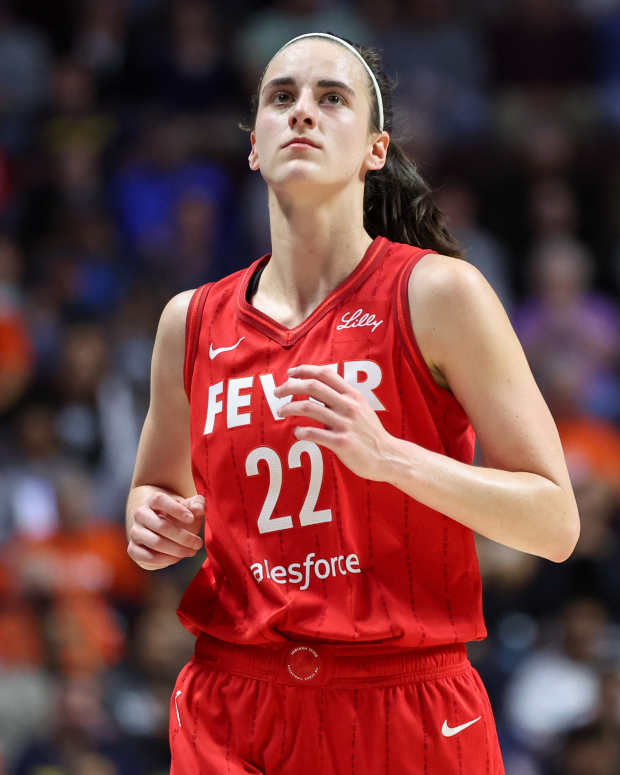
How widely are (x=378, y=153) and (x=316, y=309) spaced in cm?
51

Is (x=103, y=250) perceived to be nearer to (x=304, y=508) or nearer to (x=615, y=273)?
(x=615, y=273)

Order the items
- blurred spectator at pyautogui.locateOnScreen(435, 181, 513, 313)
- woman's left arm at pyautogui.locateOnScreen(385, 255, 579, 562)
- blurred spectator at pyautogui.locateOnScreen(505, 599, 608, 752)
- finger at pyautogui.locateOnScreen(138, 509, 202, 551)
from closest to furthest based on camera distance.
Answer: woman's left arm at pyautogui.locateOnScreen(385, 255, 579, 562) → finger at pyautogui.locateOnScreen(138, 509, 202, 551) → blurred spectator at pyautogui.locateOnScreen(505, 599, 608, 752) → blurred spectator at pyautogui.locateOnScreen(435, 181, 513, 313)

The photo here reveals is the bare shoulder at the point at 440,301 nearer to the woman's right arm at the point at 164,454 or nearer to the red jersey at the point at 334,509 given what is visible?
the red jersey at the point at 334,509

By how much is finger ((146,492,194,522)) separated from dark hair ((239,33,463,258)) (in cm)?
99

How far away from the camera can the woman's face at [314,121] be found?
3.07m

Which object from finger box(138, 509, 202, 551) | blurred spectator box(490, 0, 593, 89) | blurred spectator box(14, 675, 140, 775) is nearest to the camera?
finger box(138, 509, 202, 551)

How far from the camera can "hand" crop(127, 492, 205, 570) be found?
9.68 ft

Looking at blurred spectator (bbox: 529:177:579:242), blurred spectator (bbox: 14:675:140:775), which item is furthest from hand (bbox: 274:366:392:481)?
blurred spectator (bbox: 529:177:579:242)

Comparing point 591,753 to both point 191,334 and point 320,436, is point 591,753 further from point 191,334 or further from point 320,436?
point 320,436

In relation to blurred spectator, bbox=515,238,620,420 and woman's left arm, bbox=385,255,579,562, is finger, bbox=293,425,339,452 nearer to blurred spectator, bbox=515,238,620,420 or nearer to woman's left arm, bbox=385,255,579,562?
woman's left arm, bbox=385,255,579,562

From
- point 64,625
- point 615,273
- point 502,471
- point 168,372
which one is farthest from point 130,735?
point 615,273

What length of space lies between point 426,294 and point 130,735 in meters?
3.97

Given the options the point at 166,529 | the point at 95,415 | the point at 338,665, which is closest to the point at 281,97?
the point at 166,529

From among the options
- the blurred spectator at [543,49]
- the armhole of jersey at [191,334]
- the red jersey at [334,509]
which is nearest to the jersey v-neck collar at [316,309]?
the red jersey at [334,509]
